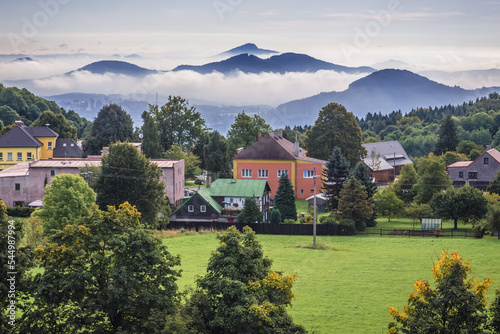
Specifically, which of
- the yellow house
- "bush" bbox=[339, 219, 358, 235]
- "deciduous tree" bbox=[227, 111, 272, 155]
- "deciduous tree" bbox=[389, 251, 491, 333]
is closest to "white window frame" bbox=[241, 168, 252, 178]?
"deciduous tree" bbox=[227, 111, 272, 155]

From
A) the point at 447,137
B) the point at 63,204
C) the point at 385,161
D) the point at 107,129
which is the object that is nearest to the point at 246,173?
the point at 107,129

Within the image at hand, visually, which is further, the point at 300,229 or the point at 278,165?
the point at 278,165

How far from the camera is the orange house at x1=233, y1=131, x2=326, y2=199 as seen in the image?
235ft

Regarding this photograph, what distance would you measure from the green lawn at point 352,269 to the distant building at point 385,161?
37799mm

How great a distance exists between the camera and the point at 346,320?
28.5 metres

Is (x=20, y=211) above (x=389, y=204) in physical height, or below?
below

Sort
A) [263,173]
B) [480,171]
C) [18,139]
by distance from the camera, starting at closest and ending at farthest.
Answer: [263,173] → [480,171] → [18,139]

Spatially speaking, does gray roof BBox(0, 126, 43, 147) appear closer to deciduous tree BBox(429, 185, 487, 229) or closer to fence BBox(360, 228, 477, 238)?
fence BBox(360, 228, 477, 238)

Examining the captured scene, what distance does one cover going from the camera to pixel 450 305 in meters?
19.2

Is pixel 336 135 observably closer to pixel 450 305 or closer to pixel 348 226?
pixel 348 226

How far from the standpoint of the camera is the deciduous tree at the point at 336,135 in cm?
7950

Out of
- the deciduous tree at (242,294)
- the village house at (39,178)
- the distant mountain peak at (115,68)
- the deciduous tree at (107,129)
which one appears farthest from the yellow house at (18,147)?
the distant mountain peak at (115,68)

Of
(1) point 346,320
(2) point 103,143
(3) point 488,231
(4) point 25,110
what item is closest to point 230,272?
(1) point 346,320

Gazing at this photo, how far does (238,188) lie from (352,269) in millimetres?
22366
